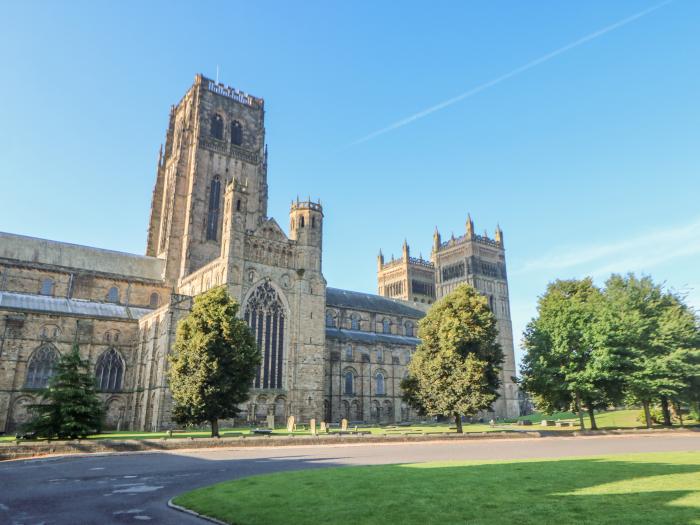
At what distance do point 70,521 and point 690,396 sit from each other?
46.2m

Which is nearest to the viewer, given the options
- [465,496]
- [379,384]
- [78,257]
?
[465,496]

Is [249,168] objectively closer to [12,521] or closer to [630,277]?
[630,277]

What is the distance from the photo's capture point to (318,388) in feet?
164

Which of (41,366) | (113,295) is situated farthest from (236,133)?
(41,366)

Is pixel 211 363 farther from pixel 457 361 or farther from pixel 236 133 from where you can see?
pixel 236 133

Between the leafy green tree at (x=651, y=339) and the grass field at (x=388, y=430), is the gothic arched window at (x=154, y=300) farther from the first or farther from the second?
the leafy green tree at (x=651, y=339)

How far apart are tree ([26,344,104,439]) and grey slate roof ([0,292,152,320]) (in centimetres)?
2181

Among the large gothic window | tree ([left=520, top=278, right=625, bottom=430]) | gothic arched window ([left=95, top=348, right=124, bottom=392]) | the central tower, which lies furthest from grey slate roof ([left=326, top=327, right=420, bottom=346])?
tree ([left=520, top=278, right=625, bottom=430])

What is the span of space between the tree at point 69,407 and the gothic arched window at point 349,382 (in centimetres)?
3505

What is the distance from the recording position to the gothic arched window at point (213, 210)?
65.7 m

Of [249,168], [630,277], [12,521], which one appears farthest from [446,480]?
[249,168]

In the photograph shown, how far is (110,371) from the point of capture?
48844 millimetres

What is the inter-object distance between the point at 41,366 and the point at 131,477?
3778 centimetres

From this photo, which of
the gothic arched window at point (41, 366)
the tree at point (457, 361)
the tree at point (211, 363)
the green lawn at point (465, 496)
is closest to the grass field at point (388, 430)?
the tree at point (457, 361)
